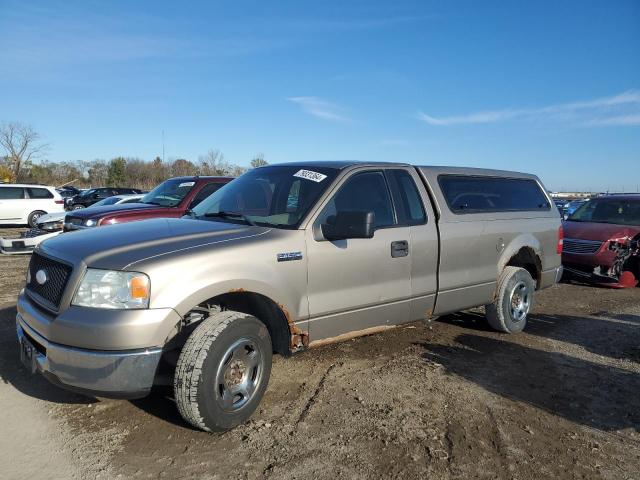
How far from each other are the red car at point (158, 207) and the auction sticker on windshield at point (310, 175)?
13.2ft

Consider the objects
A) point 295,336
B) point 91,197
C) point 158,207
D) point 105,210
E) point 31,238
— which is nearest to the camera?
point 295,336

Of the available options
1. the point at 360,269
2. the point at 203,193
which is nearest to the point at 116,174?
the point at 203,193

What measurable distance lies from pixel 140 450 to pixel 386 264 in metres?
2.31

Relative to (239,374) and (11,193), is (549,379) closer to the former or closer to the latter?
(239,374)

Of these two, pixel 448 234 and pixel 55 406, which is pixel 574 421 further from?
pixel 55 406

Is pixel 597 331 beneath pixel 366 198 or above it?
beneath

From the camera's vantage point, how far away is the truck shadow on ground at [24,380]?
3795 mm

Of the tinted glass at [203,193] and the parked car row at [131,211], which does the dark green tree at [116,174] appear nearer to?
the parked car row at [131,211]

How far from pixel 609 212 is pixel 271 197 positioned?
8.19m

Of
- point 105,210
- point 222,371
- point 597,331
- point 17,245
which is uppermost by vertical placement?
point 105,210

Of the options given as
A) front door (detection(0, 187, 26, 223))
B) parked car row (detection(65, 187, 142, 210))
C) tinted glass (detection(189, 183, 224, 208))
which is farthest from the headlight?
parked car row (detection(65, 187, 142, 210))

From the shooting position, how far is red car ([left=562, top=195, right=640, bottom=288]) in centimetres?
867

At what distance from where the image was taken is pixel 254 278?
3.38 m

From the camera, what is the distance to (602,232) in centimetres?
881
